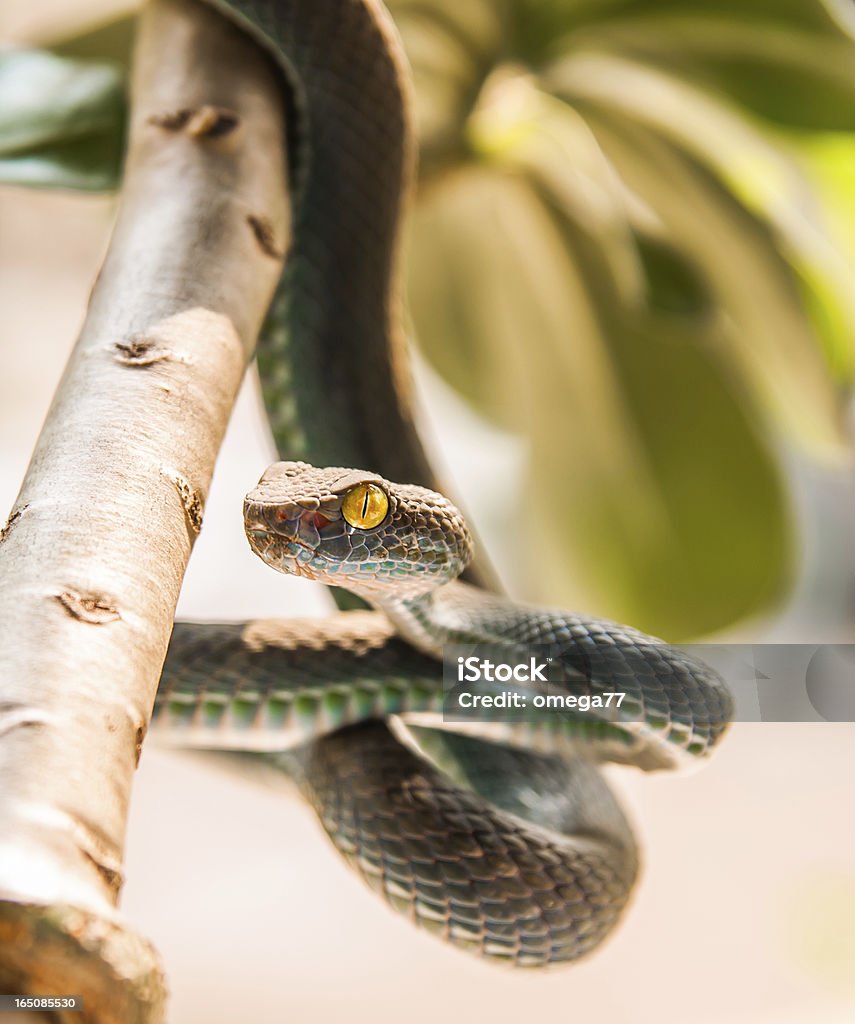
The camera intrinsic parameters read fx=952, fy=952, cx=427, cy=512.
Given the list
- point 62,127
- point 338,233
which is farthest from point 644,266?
point 62,127

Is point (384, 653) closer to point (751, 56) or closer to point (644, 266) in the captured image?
point (644, 266)

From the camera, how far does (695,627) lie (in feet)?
2.56

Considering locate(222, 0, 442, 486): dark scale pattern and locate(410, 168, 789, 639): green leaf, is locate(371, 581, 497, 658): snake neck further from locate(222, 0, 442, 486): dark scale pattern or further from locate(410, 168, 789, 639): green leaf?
locate(410, 168, 789, 639): green leaf

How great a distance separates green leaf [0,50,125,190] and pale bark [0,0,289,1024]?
0.11 meters

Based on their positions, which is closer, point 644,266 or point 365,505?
point 365,505

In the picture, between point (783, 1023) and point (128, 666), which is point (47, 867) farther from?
point (783, 1023)

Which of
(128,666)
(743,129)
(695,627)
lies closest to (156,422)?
(128,666)

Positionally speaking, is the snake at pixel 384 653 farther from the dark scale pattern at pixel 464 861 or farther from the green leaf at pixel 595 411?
the green leaf at pixel 595 411

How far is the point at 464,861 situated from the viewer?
0.56 metres

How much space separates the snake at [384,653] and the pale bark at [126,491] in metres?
0.06

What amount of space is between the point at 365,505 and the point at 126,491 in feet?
0.50

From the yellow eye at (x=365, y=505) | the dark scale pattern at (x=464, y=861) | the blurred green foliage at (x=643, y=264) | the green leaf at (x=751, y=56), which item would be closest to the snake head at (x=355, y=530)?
the yellow eye at (x=365, y=505)

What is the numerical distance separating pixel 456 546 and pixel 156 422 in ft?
0.63

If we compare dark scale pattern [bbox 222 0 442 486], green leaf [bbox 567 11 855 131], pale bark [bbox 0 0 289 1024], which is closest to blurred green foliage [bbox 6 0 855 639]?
green leaf [bbox 567 11 855 131]
